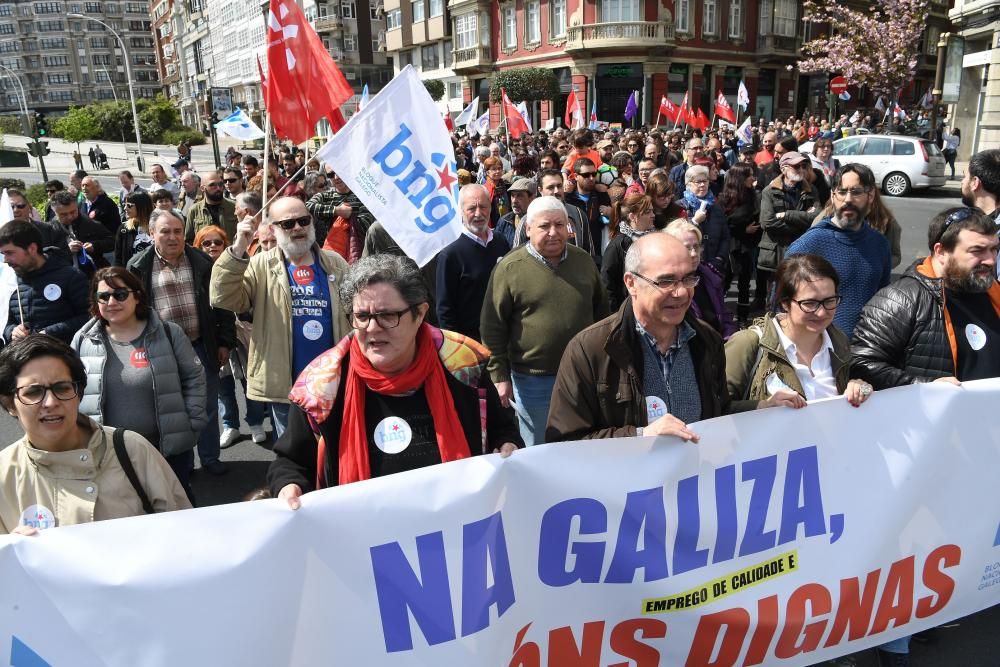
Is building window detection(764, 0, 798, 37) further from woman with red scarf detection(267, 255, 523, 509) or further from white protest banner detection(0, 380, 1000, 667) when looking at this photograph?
woman with red scarf detection(267, 255, 523, 509)

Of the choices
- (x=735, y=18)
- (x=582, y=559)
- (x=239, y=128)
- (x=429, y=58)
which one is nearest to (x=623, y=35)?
(x=735, y=18)

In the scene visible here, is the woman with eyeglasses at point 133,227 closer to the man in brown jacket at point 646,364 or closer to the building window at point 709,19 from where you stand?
the man in brown jacket at point 646,364

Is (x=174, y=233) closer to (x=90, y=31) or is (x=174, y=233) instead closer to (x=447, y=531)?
(x=447, y=531)

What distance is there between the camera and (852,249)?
14.2 feet

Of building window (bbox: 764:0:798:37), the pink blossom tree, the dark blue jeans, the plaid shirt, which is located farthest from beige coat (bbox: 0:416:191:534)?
building window (bbox: 764:0:798:37)

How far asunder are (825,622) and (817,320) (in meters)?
1.14

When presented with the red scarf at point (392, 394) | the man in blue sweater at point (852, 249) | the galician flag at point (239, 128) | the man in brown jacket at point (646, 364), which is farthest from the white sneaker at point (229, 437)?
the galician flag at point (239, 128)

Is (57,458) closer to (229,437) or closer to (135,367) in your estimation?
(135,367)

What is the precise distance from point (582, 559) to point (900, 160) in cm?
1936

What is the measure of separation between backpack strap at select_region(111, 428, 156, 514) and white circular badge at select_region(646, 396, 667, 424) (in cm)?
182

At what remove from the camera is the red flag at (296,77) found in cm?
513

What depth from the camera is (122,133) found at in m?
58.5

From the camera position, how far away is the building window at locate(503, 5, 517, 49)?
148 feet

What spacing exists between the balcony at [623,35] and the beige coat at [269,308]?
127 ft
